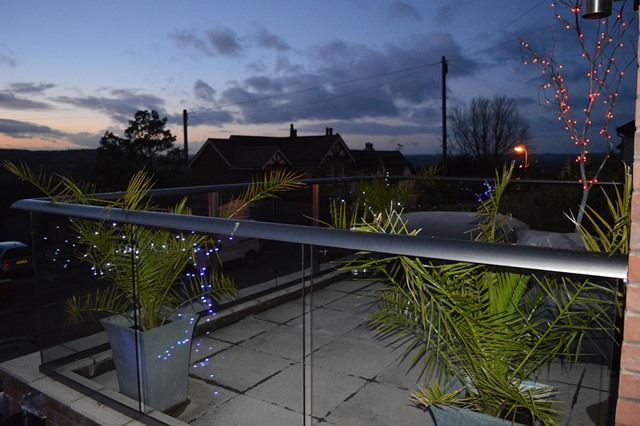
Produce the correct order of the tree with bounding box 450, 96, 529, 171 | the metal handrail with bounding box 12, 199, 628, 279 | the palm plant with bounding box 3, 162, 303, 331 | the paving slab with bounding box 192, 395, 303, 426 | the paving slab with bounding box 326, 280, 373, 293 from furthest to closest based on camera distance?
1. the tree with bounding box 450, 96, 529, 171
2. the paving slab with bounding box 326, 280, 373, 293
3. the paving slab with bounding box 192, 395, 303, 426
4. the palm plant with bounding box 3, 162, 303, 331
5. the metal handrail with bounding box 12, 199, 628, 279

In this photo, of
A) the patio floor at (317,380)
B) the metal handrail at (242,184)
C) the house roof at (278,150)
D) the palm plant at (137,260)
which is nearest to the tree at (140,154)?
the house roof at (278,150)

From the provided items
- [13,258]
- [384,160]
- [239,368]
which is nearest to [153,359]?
[239,368]

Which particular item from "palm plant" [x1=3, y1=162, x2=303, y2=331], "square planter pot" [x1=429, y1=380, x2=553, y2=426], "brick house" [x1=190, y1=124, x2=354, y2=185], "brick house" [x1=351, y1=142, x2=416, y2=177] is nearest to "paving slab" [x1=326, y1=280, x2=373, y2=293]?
"palm plant" [x1=3, y1=162, x2=303, y2=331]

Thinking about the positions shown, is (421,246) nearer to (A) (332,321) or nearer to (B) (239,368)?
(B) (239,368)

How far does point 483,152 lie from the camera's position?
36.2 meters

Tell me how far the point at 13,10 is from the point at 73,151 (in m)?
16.7

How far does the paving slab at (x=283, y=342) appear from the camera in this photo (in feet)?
11.6

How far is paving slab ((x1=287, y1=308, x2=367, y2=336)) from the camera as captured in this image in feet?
13.2

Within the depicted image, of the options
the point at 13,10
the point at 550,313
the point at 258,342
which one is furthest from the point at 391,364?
the point at 13,10

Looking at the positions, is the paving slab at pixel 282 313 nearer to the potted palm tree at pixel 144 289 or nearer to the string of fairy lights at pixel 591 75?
the potted palm tree at pixel 144 289

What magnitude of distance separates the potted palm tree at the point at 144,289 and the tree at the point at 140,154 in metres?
28.1

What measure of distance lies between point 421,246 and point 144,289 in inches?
64.6

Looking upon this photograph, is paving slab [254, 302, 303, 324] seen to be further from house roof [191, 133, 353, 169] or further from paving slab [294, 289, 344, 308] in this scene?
house roof [191, 133, 353, 169]

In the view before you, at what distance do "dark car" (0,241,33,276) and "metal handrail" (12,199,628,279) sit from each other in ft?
38.1
